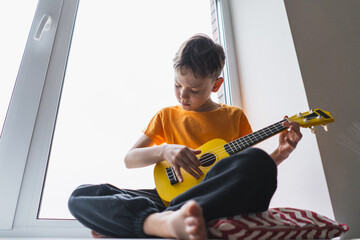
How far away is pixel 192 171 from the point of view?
0.74 meters

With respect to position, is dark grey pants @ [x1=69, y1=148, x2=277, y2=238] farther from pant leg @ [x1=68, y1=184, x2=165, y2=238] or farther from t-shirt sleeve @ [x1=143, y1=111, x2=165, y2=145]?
t-shirt sleeve @ [x1=143, y1=111, x2=165, y2=145]

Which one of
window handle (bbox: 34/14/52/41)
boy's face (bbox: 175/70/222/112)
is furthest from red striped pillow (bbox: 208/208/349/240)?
window handle (bbox: 34/14/52/41)

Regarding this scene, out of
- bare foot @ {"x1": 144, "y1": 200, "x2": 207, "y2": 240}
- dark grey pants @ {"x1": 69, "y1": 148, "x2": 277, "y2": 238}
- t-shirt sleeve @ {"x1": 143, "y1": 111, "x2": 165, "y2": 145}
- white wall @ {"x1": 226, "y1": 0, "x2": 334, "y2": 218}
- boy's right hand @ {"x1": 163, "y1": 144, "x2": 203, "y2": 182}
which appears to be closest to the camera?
bare foot @ {"x1": 144, "y1": 200, "x2": 207, "y2": 240}

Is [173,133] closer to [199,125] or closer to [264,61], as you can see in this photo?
[199,125]

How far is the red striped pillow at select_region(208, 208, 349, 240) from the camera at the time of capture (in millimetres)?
485

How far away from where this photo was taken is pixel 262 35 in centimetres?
118

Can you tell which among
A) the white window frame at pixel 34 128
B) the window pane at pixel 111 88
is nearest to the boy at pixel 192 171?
the window pane at pixel 111 88

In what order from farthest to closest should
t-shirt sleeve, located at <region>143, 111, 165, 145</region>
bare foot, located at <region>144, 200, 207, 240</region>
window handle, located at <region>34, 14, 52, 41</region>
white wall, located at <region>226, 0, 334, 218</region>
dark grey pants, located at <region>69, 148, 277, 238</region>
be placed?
window handle, located at <region>34, 14, 52, 41</region>
t-shirt sleeve, located at <region>143, 111, 165, 145</region>
white wall, located at <region>226, 0, 334, 218</region>
dark grey pants, located at <region>69, 148, 277, 238</region>
bare foot, located at <region>144, 200, 207, 240</region>

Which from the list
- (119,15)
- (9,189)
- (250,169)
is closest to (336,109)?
(250,169)

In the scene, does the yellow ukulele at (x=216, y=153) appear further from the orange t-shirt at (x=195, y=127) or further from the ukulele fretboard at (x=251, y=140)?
the orange t-shirt at (x=195, y=127)

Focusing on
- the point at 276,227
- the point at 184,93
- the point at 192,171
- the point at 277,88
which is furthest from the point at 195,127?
the point at 276,227

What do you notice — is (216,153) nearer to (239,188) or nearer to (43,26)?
(239,188)

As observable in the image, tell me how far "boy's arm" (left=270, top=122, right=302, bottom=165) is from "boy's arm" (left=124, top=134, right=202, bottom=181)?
0.30 metres

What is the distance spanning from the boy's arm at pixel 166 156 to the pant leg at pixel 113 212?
16 centimetres
